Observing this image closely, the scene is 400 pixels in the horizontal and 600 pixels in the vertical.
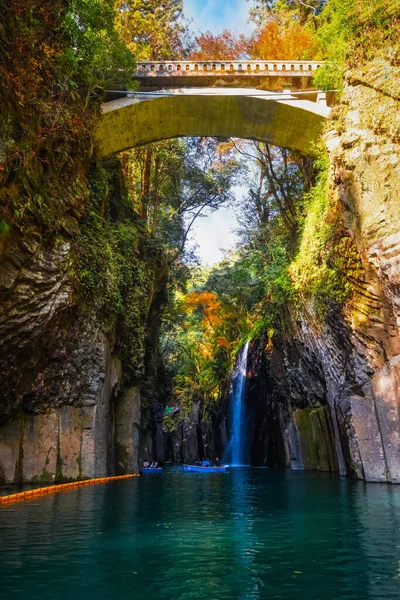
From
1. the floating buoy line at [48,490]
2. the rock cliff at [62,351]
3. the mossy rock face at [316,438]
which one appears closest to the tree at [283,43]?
the rock cliff at [62,351]

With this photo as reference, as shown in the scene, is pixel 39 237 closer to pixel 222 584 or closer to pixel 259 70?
pixel 222 584

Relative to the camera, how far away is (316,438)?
21.7 meters

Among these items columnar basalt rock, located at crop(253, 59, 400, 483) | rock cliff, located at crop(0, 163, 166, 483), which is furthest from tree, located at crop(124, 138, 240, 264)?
columnar basalt rock, located at crop(253, 59, 400, 483)

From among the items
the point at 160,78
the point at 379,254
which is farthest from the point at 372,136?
the point at 160,78

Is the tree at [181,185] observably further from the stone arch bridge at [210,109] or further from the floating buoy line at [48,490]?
the floating buoy line at [48,490]

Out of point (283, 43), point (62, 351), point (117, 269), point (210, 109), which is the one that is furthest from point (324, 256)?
point (283, 43)

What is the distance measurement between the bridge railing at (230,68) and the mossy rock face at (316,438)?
1355cm

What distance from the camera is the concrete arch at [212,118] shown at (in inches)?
752

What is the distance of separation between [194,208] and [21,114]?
65.6 ft

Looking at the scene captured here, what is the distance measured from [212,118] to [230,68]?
201 centimetres

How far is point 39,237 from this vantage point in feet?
39.4

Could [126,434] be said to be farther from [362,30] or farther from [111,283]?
[362,30]

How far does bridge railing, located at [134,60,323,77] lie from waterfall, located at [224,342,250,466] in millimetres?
16204

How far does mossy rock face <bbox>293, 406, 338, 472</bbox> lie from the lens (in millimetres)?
20391
